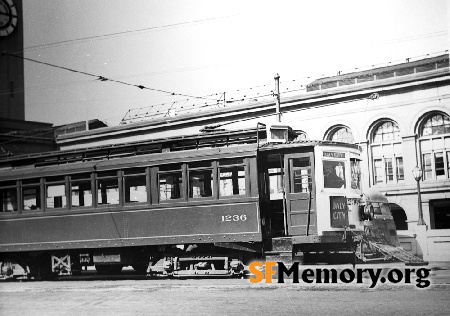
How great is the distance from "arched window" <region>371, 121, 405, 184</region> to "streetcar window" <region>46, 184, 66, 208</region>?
19.2 ft

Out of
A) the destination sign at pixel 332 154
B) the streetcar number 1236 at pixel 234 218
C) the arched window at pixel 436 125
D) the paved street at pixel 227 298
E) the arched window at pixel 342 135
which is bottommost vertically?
the paved street at pixel 227 298

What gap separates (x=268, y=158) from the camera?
10328mm

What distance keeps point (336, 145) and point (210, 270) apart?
3027 mm

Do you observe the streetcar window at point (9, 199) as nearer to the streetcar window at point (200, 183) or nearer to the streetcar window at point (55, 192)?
the streetcar window at point (55, 192)

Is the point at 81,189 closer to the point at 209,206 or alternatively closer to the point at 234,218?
the point at 209,206

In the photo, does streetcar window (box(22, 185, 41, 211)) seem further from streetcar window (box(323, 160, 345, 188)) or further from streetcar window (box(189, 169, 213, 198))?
streetcar window (box(323, 160, 345, 188))

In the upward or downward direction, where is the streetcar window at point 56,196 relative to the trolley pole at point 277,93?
downward

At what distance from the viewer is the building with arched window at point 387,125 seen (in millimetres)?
8867

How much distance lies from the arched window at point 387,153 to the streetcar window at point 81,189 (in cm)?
526

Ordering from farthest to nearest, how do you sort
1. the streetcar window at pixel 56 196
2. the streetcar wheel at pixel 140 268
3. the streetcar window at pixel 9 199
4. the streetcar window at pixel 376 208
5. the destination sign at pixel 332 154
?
the streetcar window at pixel 9 199, the streetcar wheel at pixel 140 268, the streetcar window at pixel 56 196, the streetcar window at pixel 376 208, the destination sign at pixel 332 154

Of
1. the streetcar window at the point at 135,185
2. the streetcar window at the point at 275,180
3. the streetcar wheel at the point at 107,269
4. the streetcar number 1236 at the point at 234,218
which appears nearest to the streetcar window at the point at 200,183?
the streetcar number 1236 at the point at 234,218

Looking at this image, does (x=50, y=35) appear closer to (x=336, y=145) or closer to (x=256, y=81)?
(x=256, y=81)

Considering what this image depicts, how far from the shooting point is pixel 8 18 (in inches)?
416

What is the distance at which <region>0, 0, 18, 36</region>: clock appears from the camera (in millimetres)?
10502
